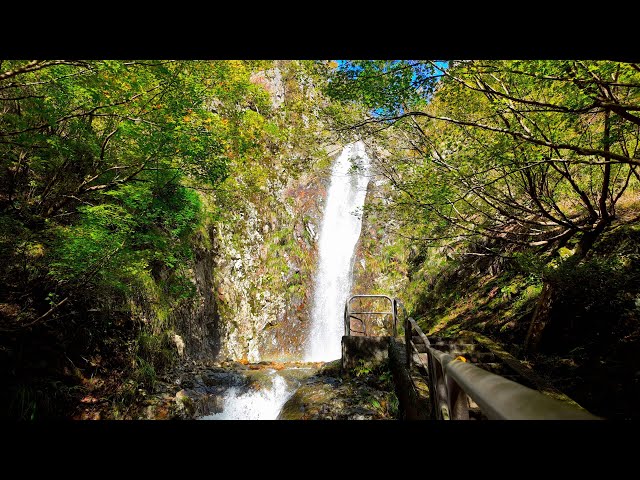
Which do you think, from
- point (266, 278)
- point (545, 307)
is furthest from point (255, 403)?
point (266, 278)

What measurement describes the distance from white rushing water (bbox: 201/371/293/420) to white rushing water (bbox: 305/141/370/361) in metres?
9.19

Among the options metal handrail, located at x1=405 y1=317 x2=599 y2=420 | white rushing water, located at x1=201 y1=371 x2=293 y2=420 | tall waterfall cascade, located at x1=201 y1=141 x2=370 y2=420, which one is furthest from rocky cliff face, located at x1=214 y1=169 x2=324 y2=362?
metal handrail, located at x1=405 y1=317 x2=599 y2=420

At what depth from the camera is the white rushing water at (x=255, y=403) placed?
752cm

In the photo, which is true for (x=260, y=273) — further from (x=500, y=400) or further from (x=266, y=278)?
(x=500, y=400)

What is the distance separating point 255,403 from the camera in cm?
796

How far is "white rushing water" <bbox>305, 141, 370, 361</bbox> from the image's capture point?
1822cm

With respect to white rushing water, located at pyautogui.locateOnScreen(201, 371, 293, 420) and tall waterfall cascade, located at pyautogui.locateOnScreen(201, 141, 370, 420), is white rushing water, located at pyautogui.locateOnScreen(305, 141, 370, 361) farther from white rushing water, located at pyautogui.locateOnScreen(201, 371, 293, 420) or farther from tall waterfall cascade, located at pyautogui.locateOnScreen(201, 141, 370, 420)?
white rushing water, located at pyautogui.locateOnScreen(201, 371, 293, 420)

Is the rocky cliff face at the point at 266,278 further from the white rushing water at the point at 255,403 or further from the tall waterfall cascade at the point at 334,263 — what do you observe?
the white rushing water at the point at 255,403

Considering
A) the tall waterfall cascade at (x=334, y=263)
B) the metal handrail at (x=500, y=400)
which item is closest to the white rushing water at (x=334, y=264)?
the tall waterfall cascade at (x=334, y=263)

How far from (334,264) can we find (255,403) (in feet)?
46.0

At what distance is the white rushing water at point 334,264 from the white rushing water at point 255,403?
919cm

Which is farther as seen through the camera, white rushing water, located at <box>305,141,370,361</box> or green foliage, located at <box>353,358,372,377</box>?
white rushing water, located at <box>305,141,370,361</box>
